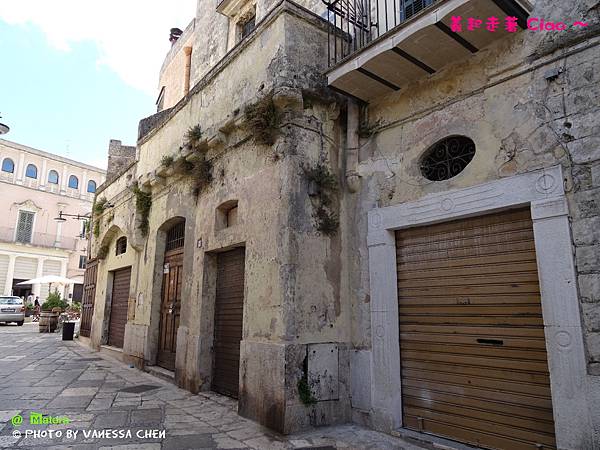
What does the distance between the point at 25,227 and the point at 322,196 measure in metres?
34.3

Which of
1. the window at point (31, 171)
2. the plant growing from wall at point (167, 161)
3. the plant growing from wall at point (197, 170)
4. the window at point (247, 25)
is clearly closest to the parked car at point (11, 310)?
the window at point (31, 171)

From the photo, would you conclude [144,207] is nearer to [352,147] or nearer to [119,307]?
[119,307]

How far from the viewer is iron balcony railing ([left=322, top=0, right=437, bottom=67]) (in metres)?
5.45

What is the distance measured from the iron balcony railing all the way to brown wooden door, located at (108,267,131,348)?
7882 mm

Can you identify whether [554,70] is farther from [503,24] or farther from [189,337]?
[189,337]

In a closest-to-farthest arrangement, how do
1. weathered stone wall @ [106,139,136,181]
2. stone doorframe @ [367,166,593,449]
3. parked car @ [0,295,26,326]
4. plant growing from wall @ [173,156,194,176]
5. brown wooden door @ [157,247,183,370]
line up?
stone doorframe @ [367,166,593,449] < plant growing from wall @ [173,156,194,176] < brown wooden door @ [157,247,183,370] < weathered stone wall @ [106,139,136,181] < parked car @ [0,295,26,326]

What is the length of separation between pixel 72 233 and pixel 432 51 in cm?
3653

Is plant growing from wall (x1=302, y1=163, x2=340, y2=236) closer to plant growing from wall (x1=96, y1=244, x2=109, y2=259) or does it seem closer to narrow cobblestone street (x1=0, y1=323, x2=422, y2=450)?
narrow cobblestone street (x1=0, y1=323, x2=422, y2=450)

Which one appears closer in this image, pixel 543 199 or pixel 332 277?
pixel 543 199

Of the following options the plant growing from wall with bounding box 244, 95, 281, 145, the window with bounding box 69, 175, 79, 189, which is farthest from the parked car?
the plant growing from wall with bounding box 244, 95, 281, 145

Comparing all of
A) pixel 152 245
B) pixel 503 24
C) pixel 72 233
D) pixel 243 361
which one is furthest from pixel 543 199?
pixel 72 233

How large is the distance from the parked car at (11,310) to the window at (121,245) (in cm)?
1328

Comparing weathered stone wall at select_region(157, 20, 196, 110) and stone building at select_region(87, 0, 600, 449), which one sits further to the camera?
weathered stone wall at select_region(157, 20, 196, 110)

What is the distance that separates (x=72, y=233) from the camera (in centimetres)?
3450
